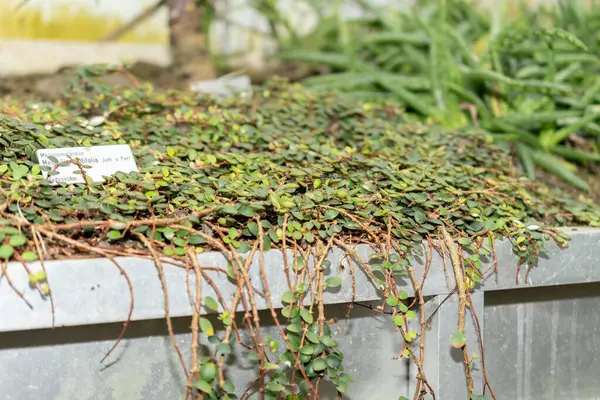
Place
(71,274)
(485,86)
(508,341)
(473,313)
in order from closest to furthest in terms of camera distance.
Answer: (71,274) < (473,313) < (508,341) < (485,86)

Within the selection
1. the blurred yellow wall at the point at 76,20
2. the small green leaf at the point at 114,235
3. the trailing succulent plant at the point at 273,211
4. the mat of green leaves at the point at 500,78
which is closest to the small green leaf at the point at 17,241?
the trailing succulent plant at the point at 273,211

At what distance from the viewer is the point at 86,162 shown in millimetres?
1097

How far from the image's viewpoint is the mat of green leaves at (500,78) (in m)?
1.69

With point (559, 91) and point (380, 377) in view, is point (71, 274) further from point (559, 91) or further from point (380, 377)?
point (559, 91)

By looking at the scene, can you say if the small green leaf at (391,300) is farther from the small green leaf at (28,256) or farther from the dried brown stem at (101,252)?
the small green leaf at (28,256)

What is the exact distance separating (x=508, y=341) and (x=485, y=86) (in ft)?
3.17

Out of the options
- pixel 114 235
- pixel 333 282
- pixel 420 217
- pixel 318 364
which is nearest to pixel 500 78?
pixel 420 217

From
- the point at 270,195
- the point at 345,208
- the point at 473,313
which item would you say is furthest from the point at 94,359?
the point at 473,313

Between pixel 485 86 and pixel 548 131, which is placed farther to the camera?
pixel 485 86

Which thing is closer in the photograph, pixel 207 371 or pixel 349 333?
pixel 207 371

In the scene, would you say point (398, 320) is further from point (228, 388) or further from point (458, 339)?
point (228, 388)

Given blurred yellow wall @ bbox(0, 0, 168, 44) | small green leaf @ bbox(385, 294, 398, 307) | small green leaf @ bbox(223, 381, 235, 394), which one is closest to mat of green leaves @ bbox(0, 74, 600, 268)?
small green leaf @ bbox(385, 294, 398, 307)

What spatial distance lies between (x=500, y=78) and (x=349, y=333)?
984mm

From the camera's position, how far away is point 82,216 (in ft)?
3.13
